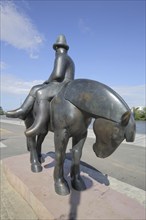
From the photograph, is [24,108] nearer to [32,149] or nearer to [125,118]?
[32,149]

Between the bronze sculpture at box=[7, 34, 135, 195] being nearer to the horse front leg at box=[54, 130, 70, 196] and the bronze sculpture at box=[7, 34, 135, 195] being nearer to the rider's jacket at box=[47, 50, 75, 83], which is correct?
the horse front leg at box=[54, 130, 70, 196]

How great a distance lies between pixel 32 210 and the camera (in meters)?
2.61

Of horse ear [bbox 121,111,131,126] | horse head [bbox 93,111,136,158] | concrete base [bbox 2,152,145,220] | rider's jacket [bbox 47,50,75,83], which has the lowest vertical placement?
concrete base [bbox 2,152,145,220]

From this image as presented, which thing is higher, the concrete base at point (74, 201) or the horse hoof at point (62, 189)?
the horse hoof at point (62, 189)

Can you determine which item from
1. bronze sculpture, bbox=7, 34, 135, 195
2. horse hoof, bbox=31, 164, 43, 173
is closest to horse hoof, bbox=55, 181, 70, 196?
bronze sculpture, bbox=7, 34, 135, 195

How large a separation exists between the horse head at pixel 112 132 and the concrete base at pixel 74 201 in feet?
2.49

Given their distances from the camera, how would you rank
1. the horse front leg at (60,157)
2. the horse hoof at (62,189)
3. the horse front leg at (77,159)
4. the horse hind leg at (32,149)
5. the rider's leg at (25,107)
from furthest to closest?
the horse hind leg at (32,149)
the rider's leg at (25,107)
the horse front leg at (77,159)
the horse hoof at (62,189)
the horse front leg at (60,157)

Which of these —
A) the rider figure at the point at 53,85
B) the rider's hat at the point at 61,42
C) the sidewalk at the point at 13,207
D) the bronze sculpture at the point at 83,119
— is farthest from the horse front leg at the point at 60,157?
the rider's hat at the point at 61,42

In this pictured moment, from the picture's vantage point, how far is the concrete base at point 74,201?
83.2 inches

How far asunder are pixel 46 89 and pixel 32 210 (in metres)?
1.72

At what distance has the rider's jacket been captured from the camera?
2539mm

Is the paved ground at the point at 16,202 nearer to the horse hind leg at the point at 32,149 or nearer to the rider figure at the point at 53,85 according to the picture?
the horse hind leg at the point at 32,149

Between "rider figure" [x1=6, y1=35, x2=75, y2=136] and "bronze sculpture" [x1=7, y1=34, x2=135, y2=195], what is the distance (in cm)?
3

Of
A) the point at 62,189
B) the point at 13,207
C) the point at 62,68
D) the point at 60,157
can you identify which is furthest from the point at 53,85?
the point at 13,207
